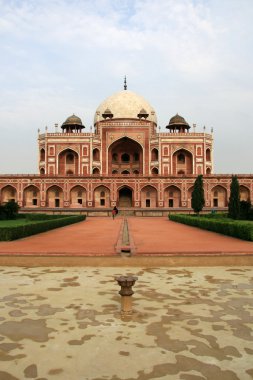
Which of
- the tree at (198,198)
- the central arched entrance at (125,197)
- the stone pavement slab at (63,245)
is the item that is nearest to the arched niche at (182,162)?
the central arched entrance at (125,197)

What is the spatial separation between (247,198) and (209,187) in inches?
153

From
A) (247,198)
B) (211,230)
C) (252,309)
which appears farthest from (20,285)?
(247,198)

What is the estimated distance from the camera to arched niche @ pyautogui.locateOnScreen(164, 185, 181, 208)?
3562cm

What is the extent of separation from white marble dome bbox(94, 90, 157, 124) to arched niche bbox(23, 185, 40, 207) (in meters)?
13.8

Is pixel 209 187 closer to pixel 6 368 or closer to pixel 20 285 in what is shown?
pixel 20 285

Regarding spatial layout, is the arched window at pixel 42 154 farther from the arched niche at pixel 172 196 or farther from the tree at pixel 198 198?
the tree at pixel 198 198

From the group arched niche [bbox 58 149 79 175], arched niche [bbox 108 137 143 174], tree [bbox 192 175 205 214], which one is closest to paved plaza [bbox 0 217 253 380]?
tree [bbox 192 175 205 214]

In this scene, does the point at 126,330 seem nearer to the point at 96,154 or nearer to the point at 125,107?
the point at 96,154

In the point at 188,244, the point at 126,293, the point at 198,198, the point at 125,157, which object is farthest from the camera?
the point at 125,157

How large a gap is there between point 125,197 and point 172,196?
5.39m

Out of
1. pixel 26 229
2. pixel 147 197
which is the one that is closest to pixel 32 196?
pixel 147 197

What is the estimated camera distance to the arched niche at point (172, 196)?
35625 millimetres

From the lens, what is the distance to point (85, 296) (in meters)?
5.15

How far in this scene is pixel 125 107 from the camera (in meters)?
45.3
